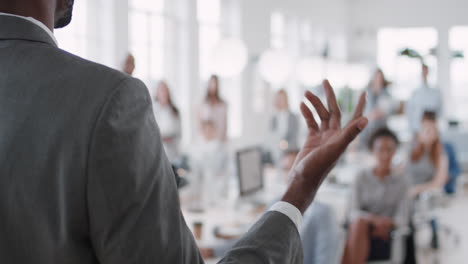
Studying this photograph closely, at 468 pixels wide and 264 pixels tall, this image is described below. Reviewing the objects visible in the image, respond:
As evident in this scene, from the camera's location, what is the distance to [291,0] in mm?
11414

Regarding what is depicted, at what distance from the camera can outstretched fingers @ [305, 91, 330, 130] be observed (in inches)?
33.3

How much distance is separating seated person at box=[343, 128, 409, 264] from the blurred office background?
0.26 metres

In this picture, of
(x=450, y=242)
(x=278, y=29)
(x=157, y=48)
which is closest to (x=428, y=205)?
(x=450, y=242)

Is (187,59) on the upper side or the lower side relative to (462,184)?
upper

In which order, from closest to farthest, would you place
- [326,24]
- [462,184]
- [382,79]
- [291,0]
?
1. [382,79]
2. [462,184]
3. [291,0]
4. [326,24]

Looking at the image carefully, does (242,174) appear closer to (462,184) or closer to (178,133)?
(178,133)

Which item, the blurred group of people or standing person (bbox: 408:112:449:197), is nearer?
the blurred group of people

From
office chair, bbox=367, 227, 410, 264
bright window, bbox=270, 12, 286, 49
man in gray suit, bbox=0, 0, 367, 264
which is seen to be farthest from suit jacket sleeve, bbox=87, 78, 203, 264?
bright window, bbox=270, 12, 286, 49

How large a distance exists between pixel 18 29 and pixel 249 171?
11.7ft

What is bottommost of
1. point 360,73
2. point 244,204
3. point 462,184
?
point 462,184

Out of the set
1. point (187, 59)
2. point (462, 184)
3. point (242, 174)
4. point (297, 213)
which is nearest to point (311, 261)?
point (242, 174)

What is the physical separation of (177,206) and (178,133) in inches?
210

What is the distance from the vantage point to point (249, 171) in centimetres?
424

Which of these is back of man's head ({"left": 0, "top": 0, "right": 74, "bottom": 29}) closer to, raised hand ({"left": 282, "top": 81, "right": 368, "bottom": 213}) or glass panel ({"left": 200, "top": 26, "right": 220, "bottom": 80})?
raised hand ({"left": 282, "top": 81, "right": 368, "bottom": 213})
